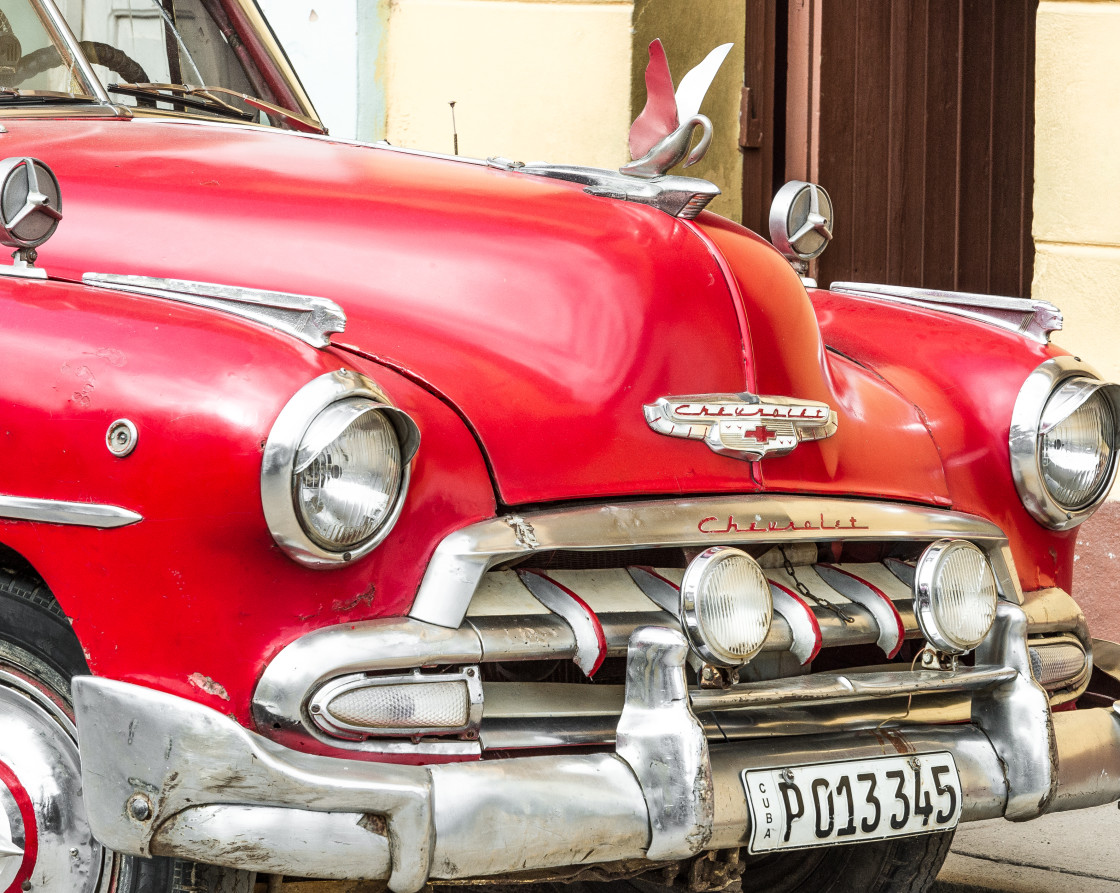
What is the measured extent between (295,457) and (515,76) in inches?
167

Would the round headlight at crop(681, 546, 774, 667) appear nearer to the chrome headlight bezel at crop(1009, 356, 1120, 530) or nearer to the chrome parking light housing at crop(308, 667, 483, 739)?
the chrome parking light housing at crop(308, 667, 483, 739)

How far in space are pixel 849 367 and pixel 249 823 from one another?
1482mm

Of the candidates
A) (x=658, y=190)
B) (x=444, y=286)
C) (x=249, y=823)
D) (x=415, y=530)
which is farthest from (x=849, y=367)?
(x=249, y=823)

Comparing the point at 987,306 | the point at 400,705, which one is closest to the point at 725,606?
the point at 400,705

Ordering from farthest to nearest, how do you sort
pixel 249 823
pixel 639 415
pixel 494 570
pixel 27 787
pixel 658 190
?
pixel 658 190 < pixel 639 415 < pixel 494 570 < pixel 27 787 < pixel 249 823

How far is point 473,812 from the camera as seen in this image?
1.77 m

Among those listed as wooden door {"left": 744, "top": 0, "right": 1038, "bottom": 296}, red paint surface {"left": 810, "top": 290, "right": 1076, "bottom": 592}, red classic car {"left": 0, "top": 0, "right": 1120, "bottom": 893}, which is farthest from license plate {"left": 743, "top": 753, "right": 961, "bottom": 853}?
wooden door {"left": 744, "top": 0, "right": 1038, "bottom": 296}

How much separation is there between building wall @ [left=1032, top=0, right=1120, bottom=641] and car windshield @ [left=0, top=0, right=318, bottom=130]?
127 inches

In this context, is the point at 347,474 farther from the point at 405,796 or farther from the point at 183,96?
the point at 183,96

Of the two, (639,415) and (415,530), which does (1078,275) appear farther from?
(415,530)

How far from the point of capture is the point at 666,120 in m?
2.55

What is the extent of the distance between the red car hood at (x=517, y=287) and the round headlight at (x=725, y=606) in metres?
0.18

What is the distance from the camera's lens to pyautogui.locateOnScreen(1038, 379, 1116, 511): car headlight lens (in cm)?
265

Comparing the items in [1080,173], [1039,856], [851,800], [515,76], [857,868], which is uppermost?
[515,76]
